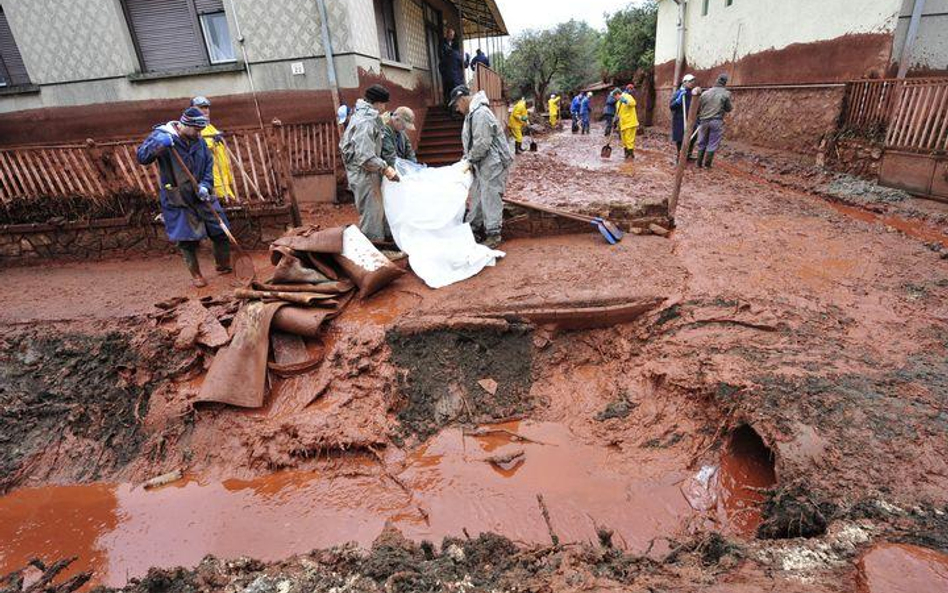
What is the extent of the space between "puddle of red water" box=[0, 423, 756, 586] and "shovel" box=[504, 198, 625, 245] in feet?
8.40

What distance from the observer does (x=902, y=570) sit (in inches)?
68.9

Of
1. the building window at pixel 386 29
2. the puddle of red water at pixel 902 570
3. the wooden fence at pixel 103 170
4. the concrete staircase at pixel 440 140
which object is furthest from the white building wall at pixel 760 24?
the wooden fence at pixel 103 170

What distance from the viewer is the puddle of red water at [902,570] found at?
5.49 ft

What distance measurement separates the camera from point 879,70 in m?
7.99

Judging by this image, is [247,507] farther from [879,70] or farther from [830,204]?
[879,70]

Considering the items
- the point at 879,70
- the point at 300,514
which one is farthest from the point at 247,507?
the point at 879,70

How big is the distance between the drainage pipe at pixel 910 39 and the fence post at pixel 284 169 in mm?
9821

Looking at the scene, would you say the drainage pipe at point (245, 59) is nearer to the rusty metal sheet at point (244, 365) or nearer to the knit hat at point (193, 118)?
the knit hat at point (193, 118)

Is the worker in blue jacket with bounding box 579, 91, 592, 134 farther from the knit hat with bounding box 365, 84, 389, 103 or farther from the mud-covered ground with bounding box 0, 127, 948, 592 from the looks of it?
the knit hat with bounding box 365, 84, 389, 103

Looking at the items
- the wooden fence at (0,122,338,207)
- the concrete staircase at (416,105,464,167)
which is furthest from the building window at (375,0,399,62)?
the wooden fence at (0,122,338,207)

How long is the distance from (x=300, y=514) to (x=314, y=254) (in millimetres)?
2205

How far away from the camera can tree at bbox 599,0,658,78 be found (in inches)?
880

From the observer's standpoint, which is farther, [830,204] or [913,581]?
[830,204]

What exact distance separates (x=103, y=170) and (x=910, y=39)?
12.0m
